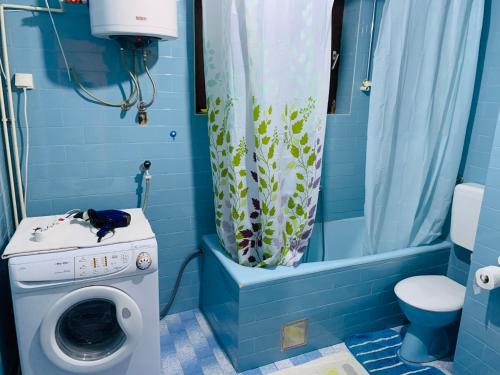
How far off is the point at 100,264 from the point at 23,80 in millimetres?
950

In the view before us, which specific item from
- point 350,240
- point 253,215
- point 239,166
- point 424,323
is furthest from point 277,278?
point 350,240

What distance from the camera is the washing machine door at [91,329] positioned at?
61.5 inches

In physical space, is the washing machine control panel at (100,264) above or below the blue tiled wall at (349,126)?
below

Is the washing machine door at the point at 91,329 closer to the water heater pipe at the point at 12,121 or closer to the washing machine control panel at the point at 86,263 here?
the washing machine control panel at the point at 86,263

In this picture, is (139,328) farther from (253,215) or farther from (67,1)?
(67,1)

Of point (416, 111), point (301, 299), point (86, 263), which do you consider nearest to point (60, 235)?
point (86, 263)

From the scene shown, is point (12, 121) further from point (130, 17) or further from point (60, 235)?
point (130, 17)

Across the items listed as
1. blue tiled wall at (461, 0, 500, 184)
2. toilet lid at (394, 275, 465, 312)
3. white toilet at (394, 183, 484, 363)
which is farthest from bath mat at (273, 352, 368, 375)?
blue tiled wall at (461, 0, 500, 184)

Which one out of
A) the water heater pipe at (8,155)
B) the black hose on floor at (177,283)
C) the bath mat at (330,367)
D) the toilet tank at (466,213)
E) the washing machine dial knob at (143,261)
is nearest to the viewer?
the washing machine dial knob at (143,261)

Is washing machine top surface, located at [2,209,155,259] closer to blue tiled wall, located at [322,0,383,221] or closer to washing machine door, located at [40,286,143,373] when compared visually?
washing machine door, located at [40,286,143,373]

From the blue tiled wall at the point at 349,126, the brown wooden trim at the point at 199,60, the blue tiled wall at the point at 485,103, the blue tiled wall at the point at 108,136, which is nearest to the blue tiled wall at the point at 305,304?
the blue tiled wall at the point at 108,136

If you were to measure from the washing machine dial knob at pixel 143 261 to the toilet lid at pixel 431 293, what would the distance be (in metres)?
1.31

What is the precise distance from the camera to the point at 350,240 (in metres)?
2.81

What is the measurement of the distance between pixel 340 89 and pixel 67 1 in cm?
178
